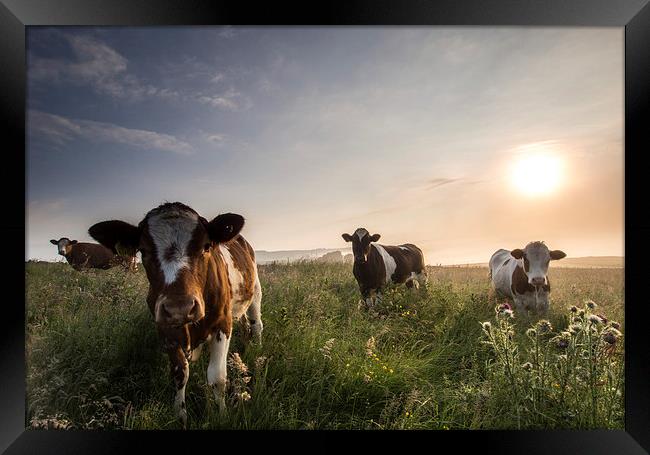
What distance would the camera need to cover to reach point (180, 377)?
2379 mm

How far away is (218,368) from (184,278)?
825mm

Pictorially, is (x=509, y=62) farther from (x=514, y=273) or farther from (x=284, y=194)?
(x=514, y=273)

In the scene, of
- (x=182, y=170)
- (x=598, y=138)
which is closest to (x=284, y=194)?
(x=182, y=170)

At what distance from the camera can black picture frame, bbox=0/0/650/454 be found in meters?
2.46

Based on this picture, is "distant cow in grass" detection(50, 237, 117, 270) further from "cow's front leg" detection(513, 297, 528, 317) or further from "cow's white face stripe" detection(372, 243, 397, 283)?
"cow's front leg" detection(513, 297, 528, 317)

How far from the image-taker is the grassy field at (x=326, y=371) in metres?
2.47

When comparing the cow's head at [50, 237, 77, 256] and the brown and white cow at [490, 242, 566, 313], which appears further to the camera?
the brown and white cow at [490, 242, 566, 313]

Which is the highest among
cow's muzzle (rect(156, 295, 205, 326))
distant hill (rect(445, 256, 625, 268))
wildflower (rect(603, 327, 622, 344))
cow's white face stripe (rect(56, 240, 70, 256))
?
cow's white face stripe (rect(56, 240, 70, 256))

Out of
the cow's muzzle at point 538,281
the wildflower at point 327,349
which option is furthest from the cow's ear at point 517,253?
the wildflower at point 327,349

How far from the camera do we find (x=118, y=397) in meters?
2.51

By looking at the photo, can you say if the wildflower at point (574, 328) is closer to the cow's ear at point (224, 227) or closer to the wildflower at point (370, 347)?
the wildflower at point (370, 347)

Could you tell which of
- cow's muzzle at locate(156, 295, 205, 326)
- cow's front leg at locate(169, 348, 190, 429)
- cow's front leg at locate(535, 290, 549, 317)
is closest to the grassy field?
cow's front leg at locate(169, 348, 190, 429)

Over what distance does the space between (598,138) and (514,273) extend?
2.63 m

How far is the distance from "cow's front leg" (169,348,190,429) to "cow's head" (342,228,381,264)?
2.08 meters
